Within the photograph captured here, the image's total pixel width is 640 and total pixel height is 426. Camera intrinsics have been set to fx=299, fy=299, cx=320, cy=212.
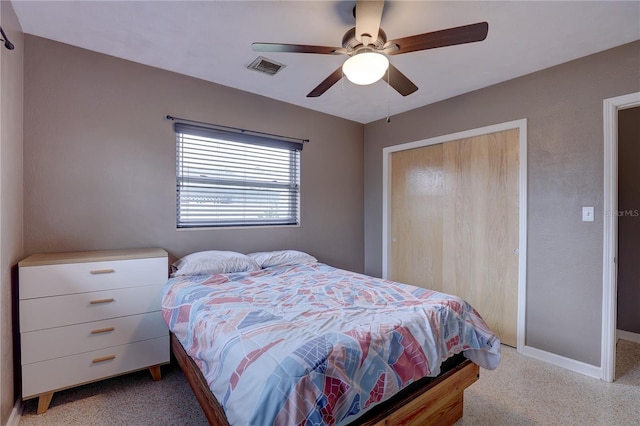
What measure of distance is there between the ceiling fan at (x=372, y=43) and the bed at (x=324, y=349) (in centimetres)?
133

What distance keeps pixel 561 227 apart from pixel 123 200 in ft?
11.7

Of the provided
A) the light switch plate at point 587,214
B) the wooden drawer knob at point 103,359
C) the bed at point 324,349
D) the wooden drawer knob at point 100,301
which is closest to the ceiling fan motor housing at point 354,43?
the bed at point 324,349

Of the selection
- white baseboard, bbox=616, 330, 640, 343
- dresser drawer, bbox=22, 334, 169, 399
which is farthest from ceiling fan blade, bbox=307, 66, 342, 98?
white baseboard, bbox=616, 330, 640, 343

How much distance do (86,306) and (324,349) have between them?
1712mm

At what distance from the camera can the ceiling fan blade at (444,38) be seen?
1426mm

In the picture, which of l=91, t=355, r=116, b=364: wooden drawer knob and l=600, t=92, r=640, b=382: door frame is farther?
l=600, t=92, r=640, b=382: door frame

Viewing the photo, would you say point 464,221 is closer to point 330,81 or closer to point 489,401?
point 489,401

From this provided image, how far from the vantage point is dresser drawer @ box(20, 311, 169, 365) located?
1796 mm

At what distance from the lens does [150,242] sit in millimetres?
2533

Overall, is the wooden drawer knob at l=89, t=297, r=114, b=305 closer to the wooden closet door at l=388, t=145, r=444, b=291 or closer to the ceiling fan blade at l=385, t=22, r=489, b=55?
the ceiling fan blade at l=385, t=22, r=489, b=55

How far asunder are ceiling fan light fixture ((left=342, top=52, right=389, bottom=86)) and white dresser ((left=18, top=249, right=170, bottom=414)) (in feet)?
5.94

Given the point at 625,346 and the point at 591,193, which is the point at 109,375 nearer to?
the point at 591,193

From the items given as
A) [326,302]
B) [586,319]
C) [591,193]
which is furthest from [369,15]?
[586,319]

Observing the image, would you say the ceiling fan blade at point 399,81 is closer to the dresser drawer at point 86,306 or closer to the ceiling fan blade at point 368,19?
the ceiling fan blade at point 368,19
